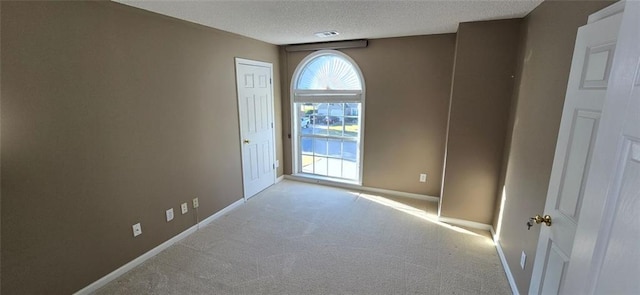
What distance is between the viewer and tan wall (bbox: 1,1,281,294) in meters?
1.68

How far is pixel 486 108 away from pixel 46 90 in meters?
3.61

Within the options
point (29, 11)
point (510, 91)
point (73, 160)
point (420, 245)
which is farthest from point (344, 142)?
point (29, 11)

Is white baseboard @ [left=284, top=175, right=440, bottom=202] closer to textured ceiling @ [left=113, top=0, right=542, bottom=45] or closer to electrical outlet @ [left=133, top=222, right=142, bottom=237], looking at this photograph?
textured ceiling @ [left=113, top=0, right=542, bottom=45]

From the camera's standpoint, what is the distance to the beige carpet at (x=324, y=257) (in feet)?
7.13

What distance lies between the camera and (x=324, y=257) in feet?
8.35

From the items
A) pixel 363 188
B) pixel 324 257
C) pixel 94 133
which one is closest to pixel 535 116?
pixel 324 257

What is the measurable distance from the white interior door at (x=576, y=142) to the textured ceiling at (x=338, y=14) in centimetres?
119

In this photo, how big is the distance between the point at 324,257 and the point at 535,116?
206cm

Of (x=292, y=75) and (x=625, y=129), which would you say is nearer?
(x=625, y=129)

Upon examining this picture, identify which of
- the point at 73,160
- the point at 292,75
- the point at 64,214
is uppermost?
the point at 292,75

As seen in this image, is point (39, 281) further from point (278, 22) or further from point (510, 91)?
point (510, 91)

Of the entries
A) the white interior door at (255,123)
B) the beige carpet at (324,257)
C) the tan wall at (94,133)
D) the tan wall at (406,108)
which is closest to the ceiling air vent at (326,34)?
the tan wall at (406,108)

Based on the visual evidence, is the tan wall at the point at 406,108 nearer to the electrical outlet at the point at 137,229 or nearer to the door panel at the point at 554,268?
the door panel at the point at 554,268

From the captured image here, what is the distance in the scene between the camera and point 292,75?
4.25 m
